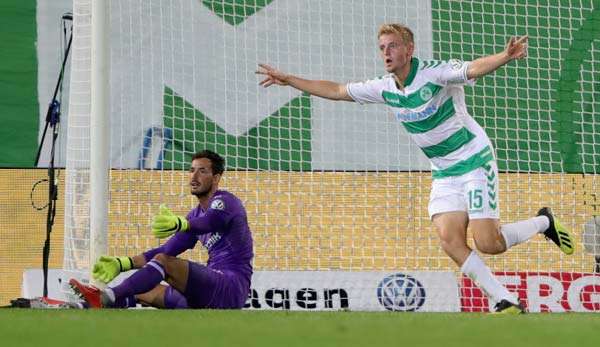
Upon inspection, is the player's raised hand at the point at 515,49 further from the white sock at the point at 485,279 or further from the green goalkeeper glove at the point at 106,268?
the green goalkeeper glove at the point at 106,268

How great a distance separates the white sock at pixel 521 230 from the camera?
323 inches

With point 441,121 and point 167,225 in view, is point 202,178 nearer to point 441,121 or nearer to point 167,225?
point 167,225

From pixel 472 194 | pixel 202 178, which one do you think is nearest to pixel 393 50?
pixel 472 194

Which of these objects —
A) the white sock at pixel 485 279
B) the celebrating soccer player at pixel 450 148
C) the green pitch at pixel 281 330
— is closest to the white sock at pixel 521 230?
the celebrating soccer player at pixel 450 148

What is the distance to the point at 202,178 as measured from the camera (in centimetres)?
862

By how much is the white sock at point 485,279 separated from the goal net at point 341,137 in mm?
3148

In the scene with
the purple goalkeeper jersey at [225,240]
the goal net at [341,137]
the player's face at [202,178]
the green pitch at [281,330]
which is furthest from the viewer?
the goal net at [341,137]

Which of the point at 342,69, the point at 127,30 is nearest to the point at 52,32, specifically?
the point at 127,30

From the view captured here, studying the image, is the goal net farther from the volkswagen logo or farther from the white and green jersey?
the white and green jersey

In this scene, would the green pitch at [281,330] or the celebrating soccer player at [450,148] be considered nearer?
the green pitch at [281,330]

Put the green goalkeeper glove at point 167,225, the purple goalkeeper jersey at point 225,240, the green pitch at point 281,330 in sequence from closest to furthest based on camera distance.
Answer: the green pitch at point 281,330, the green goalkeeper glove at point 167,225, the purple goalkeeper jersey at point 225,240

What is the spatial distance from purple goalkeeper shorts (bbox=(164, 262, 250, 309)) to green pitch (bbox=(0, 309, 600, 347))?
59.0 inches

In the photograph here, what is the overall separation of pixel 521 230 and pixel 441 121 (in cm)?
98

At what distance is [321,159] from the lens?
11461 millimetres
